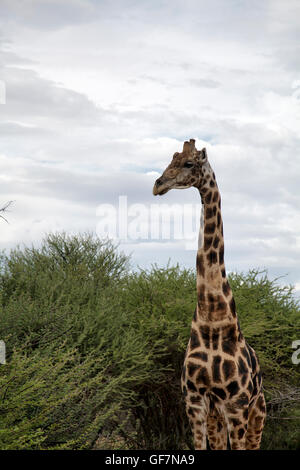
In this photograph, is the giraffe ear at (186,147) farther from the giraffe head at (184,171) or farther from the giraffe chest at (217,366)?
the giraffe chest at (217,366)

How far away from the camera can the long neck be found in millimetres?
6578

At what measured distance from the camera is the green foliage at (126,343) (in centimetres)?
886

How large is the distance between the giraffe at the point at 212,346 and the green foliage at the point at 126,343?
189 centimetres

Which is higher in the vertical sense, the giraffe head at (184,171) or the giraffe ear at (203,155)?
the giraffe ear at (203,155)

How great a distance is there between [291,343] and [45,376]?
24.1ft

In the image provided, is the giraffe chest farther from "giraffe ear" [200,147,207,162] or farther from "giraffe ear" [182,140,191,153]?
"giraffe ear" [182,140,191,153]

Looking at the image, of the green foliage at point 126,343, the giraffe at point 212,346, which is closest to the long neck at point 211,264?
the giraffe at point 212,346

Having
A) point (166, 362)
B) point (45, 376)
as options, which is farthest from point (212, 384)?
point (166, 362)

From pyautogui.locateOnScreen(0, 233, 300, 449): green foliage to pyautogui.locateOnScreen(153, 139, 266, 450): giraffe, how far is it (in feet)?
6.22

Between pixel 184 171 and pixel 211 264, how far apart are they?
113 cm

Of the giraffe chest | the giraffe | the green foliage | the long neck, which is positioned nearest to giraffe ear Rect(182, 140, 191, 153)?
the giraffe

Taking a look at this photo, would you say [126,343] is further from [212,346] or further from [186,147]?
[186,147]
